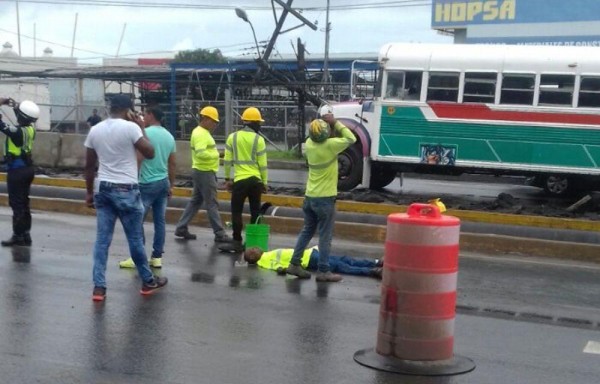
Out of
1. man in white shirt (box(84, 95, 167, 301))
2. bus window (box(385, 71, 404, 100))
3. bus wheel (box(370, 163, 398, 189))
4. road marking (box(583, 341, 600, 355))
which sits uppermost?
bus window (box(385, 71, 404, 100))

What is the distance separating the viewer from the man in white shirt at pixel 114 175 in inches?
299

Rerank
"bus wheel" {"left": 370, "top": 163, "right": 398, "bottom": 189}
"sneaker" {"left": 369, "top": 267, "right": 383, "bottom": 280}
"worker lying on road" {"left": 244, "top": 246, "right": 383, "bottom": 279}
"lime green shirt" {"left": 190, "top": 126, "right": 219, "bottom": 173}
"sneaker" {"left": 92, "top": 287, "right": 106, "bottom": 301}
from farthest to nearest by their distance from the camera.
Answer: "bus wheel" {"left": 370, "top": 163, "right": 398, "bottom": 189}, "lime green shirt" {"left": 190, "top": 126, "right": 219, "bottom": 173}, "worker lying on road" {"left": 244, "top": 246, "right": 383, "bottom": 279}, "sneaker" {"left": 369, "top": 267, "right": 383, "bottom": 280}, "sneaker" {"left": 92, "top": 287, "right": 106, "bottom": 301}

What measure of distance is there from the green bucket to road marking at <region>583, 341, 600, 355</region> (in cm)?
431

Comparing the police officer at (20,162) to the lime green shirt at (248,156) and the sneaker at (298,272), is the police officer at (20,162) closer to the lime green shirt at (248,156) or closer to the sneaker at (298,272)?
the lime green shirt at (248,156)

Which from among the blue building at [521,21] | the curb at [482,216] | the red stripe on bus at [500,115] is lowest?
the curb at [482,216]

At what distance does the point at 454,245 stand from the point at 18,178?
19.8ft

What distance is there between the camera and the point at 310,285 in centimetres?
880

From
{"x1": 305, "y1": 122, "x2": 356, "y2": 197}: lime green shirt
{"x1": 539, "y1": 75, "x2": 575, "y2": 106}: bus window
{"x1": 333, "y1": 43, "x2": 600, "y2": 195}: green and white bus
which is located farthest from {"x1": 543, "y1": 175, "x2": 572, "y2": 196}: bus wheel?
{"x1": 305, "y1": 122, "x2": 356, "y2": 197}: lime green shirt

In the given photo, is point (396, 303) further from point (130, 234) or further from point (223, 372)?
point (130, 234)

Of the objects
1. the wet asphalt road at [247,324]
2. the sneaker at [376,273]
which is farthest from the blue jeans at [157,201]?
the sneaker at [376,273]

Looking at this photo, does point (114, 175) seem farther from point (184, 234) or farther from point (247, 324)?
point (184, 234)

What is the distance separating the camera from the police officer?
10.0 m

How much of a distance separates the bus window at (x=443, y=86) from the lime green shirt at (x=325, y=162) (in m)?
8.09

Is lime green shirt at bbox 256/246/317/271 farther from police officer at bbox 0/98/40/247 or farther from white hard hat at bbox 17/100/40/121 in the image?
white hard hat at bbox 17/100/40/121
